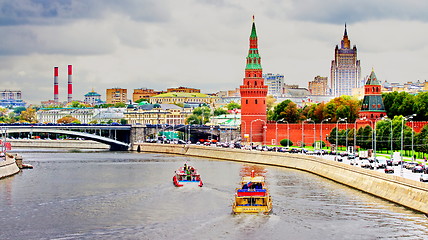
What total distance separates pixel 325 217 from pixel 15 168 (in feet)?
142

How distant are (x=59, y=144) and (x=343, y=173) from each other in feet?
326

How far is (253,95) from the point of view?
13988cm

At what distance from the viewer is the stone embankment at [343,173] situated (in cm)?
5606

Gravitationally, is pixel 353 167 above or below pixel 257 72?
below

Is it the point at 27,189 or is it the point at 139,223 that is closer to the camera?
the point at 139,223

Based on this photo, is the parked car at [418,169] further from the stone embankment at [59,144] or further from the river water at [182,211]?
the stone embankment at [59,144]

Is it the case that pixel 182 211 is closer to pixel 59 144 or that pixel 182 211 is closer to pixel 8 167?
pixel 8 167

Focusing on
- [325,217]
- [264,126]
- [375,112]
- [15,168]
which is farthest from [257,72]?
[325,217]

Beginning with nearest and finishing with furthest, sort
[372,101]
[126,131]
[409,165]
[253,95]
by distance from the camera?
1. [409,165]
2. [372,101]
3. [253,95]
4. [126,131]

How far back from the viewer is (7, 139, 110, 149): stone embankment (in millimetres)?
160887

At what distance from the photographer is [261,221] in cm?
5234

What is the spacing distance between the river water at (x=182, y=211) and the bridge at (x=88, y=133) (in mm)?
56398

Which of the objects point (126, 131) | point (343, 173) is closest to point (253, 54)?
point (126, 131)

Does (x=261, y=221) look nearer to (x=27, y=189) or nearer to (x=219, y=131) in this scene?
(x=27, y=189)
